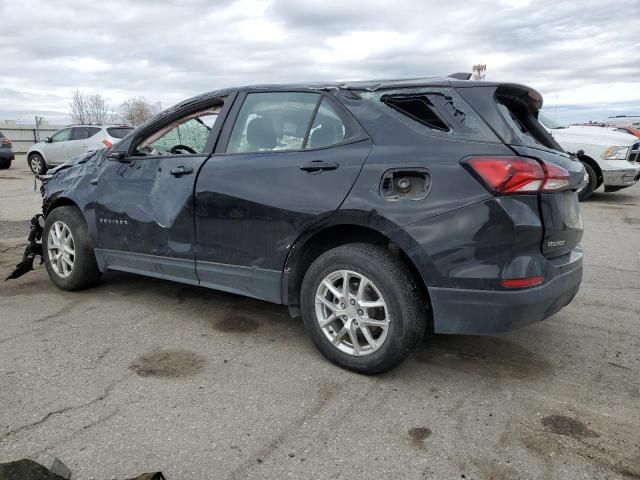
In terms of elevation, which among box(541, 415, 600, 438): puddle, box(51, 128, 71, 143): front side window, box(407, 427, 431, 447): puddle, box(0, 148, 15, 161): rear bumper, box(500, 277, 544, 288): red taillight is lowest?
box(541, 415, 600, 438): puddle

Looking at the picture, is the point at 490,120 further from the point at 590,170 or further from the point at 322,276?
the point at 590,170

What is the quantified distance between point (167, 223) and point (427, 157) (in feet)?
6.76

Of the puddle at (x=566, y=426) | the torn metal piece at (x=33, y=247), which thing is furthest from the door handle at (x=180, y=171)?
the puddle at (x=566, y=426)

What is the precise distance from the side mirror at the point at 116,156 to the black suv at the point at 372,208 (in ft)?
0.97

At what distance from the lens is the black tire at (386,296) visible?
3.04 m

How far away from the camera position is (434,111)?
10.3 ft

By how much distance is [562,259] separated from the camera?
3129 millimetres

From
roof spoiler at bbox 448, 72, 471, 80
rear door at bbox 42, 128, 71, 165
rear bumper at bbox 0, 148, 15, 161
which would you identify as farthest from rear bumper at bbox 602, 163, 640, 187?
rear bumper at bbox 0, 148, 15, 161

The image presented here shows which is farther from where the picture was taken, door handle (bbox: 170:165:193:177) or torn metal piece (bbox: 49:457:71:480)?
door handle (bbox: 170:165:193:177)

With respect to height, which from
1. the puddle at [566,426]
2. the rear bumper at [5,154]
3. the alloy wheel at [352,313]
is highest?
the rear bumper at [5,154]

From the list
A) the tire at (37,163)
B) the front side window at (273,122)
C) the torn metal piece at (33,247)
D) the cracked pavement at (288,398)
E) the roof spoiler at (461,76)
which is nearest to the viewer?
the cracked pavement at (288,398)

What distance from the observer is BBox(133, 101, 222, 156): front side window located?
406 cm

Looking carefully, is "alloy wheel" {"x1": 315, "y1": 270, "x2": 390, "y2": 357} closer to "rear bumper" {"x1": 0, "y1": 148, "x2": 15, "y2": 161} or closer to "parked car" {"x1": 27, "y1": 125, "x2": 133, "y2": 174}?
"parked car" {"x1": 27, "y1": 125, "x2": 133, "y2": 174}

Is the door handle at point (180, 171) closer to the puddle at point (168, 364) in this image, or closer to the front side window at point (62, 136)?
the puddle at point (168, 364)
